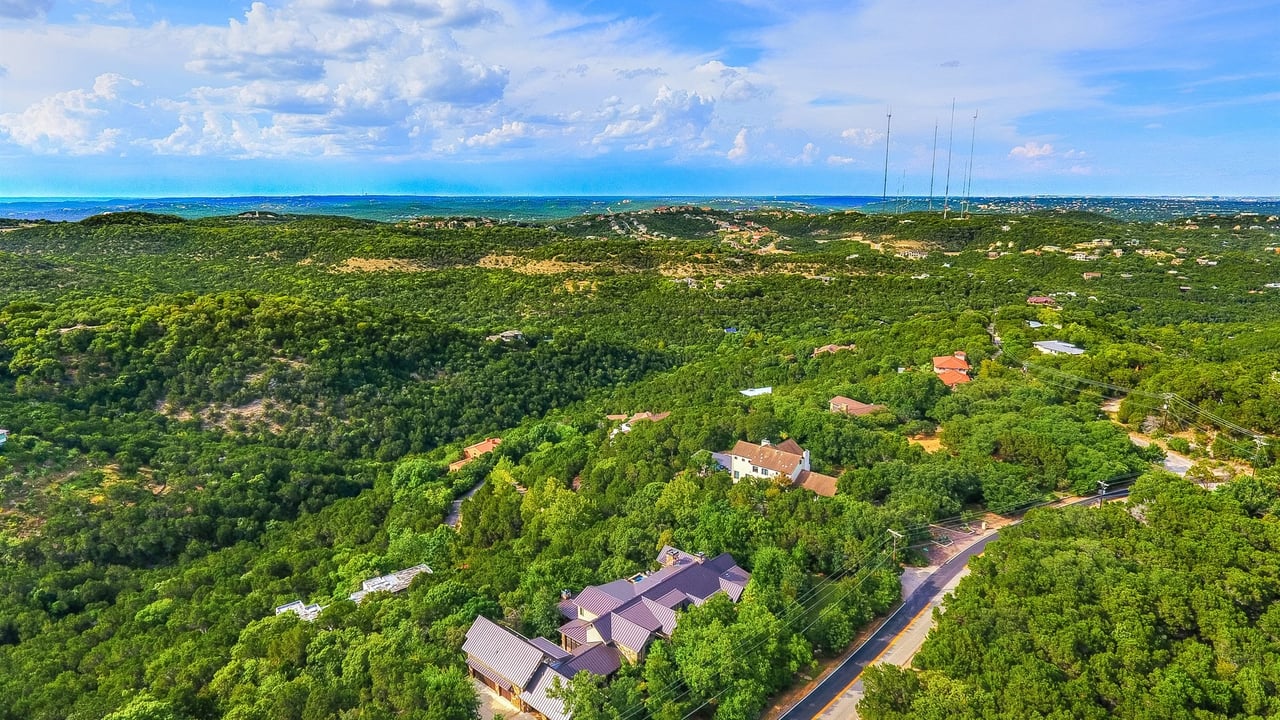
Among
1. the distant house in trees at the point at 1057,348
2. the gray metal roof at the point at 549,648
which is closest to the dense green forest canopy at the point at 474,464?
the gray metal roof at the point at 549,648

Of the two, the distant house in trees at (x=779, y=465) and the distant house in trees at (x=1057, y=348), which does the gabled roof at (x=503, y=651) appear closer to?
the distant house in trees at (x=779, y=465)

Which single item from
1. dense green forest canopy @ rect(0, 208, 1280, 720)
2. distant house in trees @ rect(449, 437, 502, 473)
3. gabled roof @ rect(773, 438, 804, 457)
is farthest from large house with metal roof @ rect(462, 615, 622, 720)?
distant house in trees @ rect(449, 437, 502, 473)

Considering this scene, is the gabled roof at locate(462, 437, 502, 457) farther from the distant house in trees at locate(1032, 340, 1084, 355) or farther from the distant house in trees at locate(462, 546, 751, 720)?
the distant house in trees at locate(1032, 340, 1084, 355)


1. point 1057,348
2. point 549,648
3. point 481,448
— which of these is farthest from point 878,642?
point 1057,348

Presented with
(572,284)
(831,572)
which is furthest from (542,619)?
(572,284)

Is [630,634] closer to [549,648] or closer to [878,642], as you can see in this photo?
[549,648]

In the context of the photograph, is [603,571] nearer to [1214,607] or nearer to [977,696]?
[977,696]
